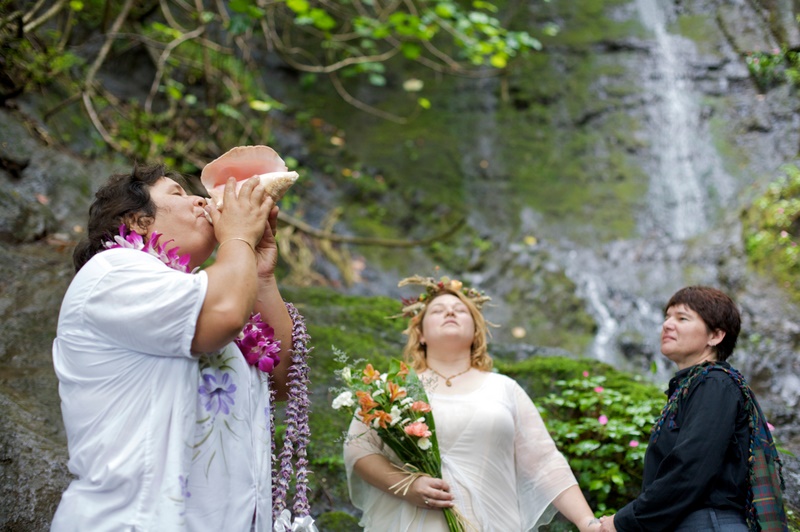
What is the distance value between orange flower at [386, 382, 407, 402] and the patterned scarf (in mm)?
1006

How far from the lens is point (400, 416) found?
113 inches

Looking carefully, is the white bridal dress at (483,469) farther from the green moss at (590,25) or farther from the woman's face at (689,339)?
the green moss at (590,25)

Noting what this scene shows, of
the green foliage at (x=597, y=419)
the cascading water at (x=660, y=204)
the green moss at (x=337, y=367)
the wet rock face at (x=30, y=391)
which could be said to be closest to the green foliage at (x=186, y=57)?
the wet rock face at (x=30, y=391)

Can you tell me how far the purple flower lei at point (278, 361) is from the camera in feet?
Answer: 6.97

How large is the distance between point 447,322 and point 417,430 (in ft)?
2.45

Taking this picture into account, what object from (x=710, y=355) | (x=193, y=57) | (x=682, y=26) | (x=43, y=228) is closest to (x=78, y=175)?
(x=43, y=228)

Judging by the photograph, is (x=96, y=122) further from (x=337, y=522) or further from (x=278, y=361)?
(x=278, y=361)

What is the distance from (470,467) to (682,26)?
964cm

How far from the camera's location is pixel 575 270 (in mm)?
8258

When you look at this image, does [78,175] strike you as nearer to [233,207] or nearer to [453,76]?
[233,207]

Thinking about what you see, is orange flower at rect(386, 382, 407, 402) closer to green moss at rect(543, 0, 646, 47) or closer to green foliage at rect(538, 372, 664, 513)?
green foliage at rect(538, 372, 664, 513)

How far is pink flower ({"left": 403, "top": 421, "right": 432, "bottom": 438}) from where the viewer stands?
282 centimetres

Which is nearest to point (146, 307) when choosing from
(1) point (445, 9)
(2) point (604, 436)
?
(2) point (604, 436)

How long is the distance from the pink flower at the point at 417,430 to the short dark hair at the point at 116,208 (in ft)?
4.09
